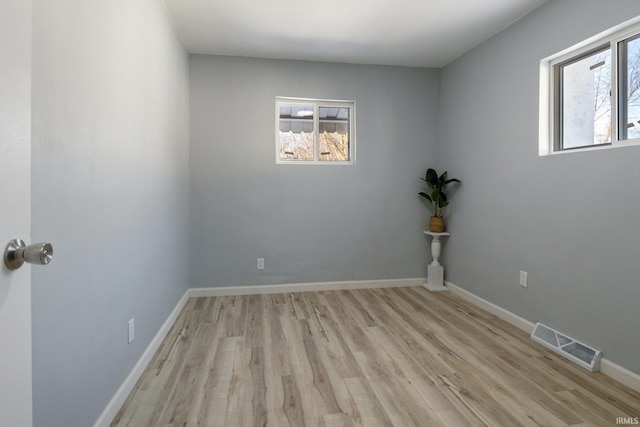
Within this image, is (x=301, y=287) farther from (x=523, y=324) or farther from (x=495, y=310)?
(x=523, y=324)

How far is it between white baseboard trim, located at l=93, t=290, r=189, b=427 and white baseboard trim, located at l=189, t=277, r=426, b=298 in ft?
2.31

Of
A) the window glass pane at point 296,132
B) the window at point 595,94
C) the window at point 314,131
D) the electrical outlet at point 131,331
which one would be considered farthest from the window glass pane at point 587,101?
the electrical outlet at point 131,331

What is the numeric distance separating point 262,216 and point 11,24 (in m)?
3.08

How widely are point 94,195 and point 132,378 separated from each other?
110cm

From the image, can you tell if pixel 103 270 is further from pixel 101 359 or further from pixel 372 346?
pixel 372 346

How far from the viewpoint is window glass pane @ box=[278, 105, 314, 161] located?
3.81 meters

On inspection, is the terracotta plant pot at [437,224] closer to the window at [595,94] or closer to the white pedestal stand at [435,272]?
the white pedestal stand at [435,272]

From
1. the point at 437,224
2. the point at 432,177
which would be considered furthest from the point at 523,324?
the point at 432,177

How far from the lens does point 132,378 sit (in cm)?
191

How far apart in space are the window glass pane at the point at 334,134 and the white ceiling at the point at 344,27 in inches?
22.4

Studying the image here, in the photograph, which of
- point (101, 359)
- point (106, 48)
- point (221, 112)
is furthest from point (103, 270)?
point (221, 112)

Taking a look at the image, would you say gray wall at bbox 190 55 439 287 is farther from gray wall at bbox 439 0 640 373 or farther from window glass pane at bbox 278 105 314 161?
gray wall at bbox 439 0 640 373

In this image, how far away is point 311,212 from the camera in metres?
3.79

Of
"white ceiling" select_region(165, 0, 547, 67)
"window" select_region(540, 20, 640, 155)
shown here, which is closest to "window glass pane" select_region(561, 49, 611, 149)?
"window" select_region(540, 20, 640, 155)
